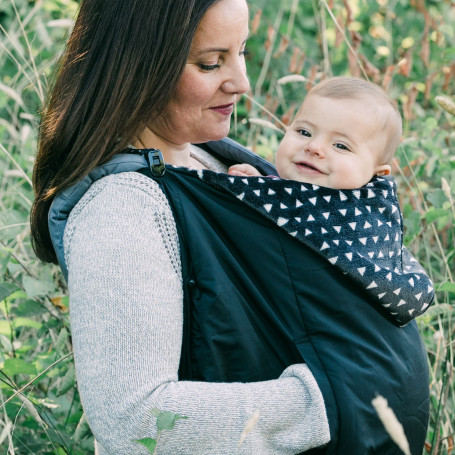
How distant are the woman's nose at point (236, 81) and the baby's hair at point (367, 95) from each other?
0.64ft

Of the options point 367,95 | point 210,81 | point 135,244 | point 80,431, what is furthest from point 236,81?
point 80,431

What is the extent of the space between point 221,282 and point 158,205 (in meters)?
0.20

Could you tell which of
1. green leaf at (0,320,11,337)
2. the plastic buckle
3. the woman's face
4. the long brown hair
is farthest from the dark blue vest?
green leaf at (0,320,11,337)

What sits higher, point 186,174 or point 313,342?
point 186,174

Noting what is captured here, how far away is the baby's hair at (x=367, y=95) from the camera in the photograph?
1.85 metres

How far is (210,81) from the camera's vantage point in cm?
176

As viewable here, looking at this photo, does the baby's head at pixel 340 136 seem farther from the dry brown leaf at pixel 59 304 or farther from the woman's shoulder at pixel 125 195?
the dry brown leaf at pixel 59 304

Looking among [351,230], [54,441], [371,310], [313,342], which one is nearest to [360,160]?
[351,230]

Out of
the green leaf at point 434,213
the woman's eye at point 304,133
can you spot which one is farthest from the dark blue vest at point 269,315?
the green leaf at point 434,213

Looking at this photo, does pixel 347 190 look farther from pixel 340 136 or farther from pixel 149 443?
pixel 149 443

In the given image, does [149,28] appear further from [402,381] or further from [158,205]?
[402,381]

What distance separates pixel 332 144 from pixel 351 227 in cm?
29

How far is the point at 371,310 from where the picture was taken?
1.59 m

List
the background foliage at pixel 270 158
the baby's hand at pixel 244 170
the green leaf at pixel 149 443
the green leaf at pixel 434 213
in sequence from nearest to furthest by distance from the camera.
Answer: the green leaf at pixel 149 443 < the baby's hand at pixel 244 170 < the background foliage at pixel 270 158 < the green leaf at pixel 434 213
